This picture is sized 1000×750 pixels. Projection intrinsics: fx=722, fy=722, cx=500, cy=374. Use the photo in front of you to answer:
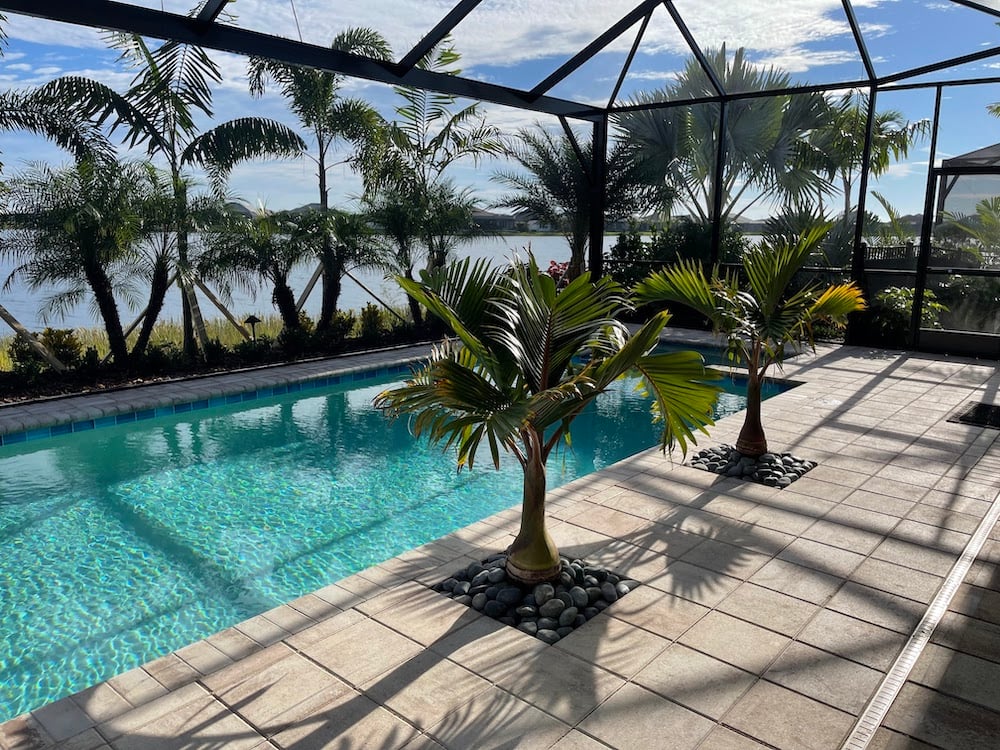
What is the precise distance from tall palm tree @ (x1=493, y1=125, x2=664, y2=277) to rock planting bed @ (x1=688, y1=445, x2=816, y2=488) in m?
8.28

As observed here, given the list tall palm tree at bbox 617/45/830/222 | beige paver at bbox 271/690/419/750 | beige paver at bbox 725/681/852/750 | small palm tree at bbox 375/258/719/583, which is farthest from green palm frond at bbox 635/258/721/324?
tall palm tree at bbox 617/45/830/222

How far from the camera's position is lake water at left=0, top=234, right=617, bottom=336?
316 inches

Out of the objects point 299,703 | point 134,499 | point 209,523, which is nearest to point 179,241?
point 134,499

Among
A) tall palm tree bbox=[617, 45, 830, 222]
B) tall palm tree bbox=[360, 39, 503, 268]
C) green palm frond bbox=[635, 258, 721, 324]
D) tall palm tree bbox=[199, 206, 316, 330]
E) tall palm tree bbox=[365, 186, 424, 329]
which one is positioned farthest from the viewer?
tall palm tree bbox=[617, 45, 830, 222]

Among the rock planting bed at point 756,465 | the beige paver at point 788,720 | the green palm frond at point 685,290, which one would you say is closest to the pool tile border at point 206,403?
the green palm frond at point 685,290

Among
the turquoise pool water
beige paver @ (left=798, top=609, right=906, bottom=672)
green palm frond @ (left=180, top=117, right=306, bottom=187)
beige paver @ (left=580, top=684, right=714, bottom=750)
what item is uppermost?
green palm frond @ (left=180, top=117, right=306, bottom=187)

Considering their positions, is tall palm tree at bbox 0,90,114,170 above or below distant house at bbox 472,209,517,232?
above

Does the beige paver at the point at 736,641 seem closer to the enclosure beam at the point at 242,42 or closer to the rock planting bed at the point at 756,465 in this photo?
the rock planting bed at the point at 756,465

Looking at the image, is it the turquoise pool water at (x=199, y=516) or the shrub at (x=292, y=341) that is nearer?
the turquoise pool water at (x=199, y=516)

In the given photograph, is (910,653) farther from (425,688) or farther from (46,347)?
(46,347)

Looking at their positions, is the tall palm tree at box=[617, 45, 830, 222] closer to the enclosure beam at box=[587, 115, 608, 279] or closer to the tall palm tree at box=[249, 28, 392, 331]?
the enclosure beam at box=[587, 115, 608, 279]

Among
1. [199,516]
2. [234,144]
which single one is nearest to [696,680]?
[199,516]

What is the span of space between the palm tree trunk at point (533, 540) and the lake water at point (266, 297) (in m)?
2.99

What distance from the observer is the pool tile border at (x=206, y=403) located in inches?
262
